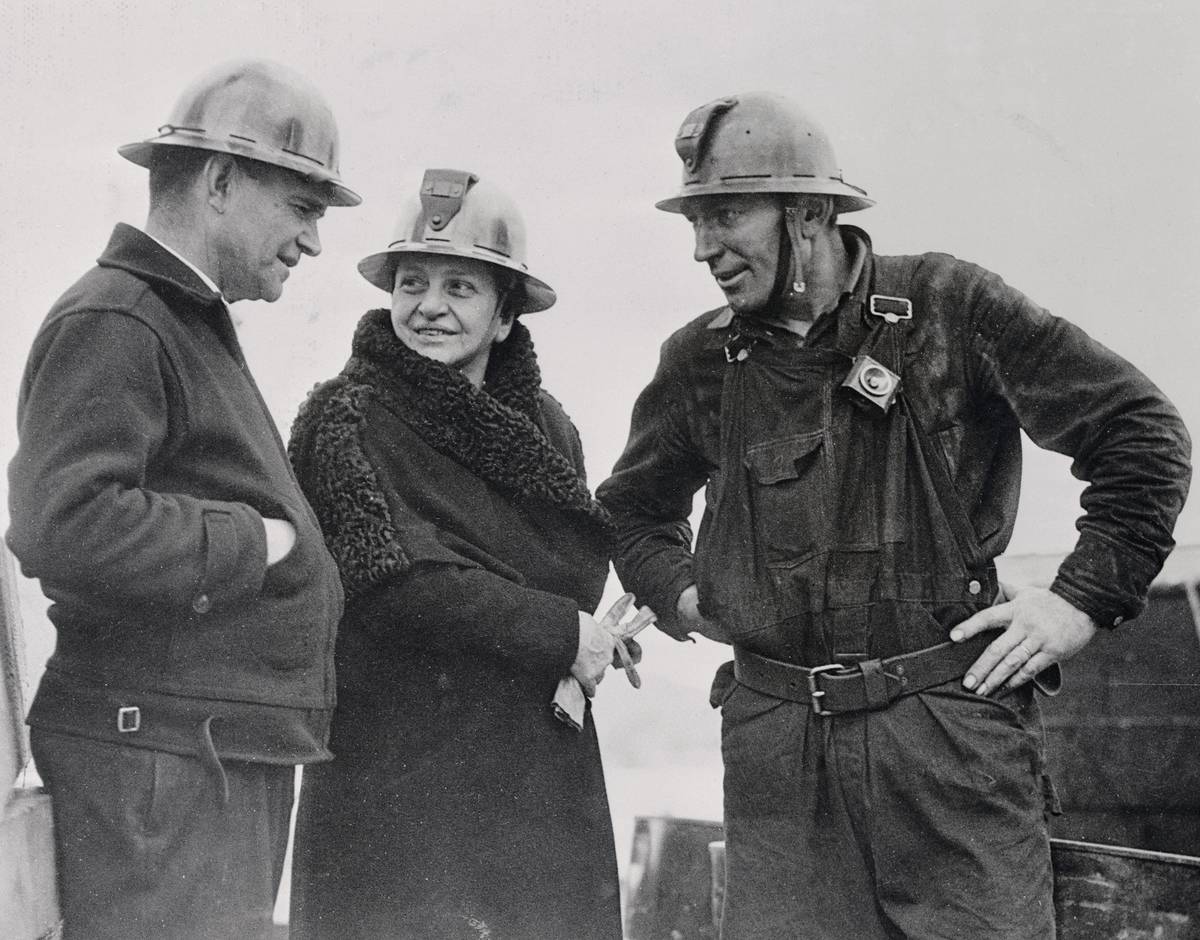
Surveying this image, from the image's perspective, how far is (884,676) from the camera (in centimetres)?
273

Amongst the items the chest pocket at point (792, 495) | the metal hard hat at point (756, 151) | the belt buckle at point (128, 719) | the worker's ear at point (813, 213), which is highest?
the metal hard hat at point (756, 151)

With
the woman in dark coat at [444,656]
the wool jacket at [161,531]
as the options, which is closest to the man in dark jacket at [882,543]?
the woman in dark coat at [444,656]

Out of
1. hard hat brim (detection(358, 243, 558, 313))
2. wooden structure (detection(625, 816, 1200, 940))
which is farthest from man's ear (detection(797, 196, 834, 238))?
wooden structure (detection(625, 816, 1200, 940))

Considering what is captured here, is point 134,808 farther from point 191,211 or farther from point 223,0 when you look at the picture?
point 223,0

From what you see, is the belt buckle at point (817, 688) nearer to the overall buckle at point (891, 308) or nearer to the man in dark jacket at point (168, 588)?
the overall buckle at point (891, 308)

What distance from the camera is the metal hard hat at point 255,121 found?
252cm

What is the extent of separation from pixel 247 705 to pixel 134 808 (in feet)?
0.83

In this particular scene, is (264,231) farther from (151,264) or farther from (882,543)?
(882,543)

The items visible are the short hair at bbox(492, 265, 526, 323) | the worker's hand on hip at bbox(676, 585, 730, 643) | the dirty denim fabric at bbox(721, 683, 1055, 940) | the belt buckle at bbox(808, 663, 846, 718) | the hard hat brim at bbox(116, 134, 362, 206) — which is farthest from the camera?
the short hair at bbox(492, 265, 526, 323)

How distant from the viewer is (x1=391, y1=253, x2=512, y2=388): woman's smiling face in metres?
3.16

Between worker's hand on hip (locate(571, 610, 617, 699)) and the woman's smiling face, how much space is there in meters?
0.68

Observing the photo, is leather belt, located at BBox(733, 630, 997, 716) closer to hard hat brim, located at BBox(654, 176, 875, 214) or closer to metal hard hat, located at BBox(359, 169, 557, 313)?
hard hat brim, located at BBox(654, 176, 875, 214)

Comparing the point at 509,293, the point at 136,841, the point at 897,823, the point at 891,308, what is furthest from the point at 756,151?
the point at 136,841

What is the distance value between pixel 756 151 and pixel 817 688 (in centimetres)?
120
